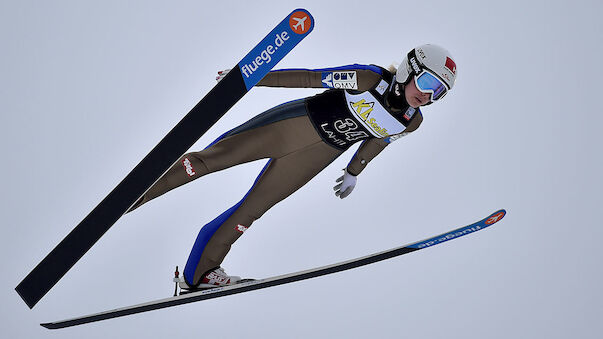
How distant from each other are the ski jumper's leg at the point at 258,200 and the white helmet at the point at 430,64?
1.50 feet

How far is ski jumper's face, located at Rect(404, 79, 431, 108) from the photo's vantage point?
2723 mm

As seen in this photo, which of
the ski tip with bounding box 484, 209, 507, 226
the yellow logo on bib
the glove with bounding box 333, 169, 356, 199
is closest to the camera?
the yellow logo on bib

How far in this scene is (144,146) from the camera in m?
3.33

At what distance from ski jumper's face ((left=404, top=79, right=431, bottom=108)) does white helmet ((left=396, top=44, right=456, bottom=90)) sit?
0.02 metres

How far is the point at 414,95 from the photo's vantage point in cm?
273

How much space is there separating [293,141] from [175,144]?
71cm

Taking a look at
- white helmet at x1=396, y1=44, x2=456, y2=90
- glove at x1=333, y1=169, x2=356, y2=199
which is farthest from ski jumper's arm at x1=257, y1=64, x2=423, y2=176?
glove at x1=333, y1=169, x2=356, y2=199

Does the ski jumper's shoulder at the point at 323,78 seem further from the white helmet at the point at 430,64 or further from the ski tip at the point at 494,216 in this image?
the ski tip at the point at 494,216

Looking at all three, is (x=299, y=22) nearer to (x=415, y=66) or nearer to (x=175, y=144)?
(x=175, y=144)

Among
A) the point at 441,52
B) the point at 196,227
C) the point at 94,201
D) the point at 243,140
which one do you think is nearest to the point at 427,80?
the point at 441,52

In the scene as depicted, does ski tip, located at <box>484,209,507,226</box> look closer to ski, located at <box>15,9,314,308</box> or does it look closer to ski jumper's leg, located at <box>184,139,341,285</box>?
ski jumper's leg, located at <box>184,139,341,285</box>

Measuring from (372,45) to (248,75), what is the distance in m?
1.13

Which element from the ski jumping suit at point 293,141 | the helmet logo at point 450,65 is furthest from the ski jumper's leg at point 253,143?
the helmet logo at point 450,65

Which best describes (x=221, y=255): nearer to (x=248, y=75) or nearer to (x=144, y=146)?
(x=144, y=146)
